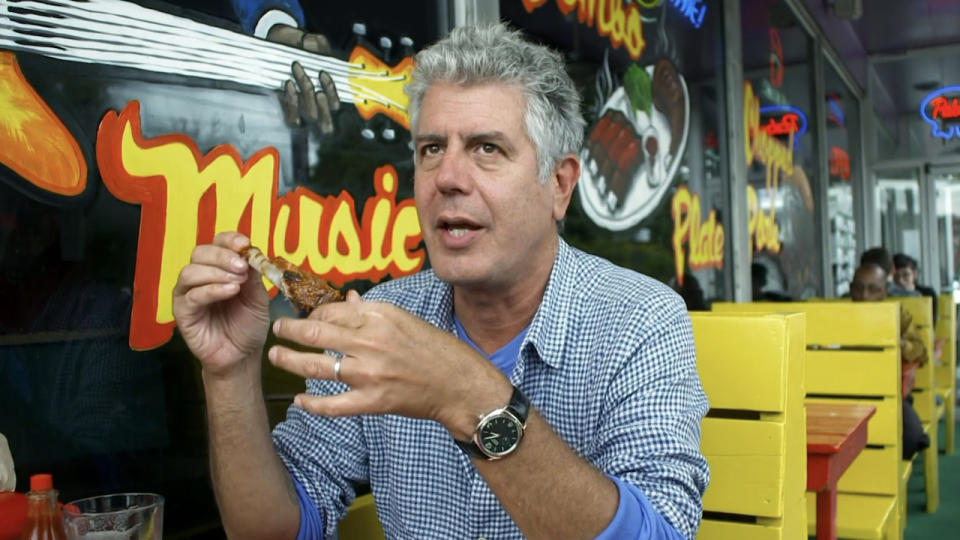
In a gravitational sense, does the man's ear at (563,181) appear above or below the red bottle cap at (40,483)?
above

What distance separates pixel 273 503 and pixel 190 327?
1.01 ft

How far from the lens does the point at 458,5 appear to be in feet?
8.21

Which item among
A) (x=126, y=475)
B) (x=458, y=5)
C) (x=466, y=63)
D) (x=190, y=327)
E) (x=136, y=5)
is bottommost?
(x=126, y=475)

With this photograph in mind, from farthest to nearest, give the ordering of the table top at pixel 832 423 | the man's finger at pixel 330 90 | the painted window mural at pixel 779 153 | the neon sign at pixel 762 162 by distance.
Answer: the painted window mural at pixel 779 153 → the neon sign at pixel 762 162 → the table top at pixel 832 423 → the man's finger at pixel 330 90

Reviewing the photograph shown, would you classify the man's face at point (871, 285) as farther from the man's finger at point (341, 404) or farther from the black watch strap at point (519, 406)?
the man's finger at point (341, 404)

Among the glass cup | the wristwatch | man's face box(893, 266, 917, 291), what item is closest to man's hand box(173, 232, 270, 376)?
the glass cup

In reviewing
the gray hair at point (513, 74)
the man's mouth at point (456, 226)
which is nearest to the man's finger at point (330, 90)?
the gray hair at point (513, 74)

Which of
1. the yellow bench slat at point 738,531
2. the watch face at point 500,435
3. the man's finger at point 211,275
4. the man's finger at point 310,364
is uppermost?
the man's finger at point 211,275

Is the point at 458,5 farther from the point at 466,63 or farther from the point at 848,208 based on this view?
the point at 848,208

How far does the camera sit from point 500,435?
0.96 m

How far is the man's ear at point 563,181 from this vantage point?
1.53 meters

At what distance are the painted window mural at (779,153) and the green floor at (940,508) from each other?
154cm

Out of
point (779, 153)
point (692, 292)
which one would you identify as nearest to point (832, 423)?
point (692, 292)

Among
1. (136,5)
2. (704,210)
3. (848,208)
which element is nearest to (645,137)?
(704,210)
